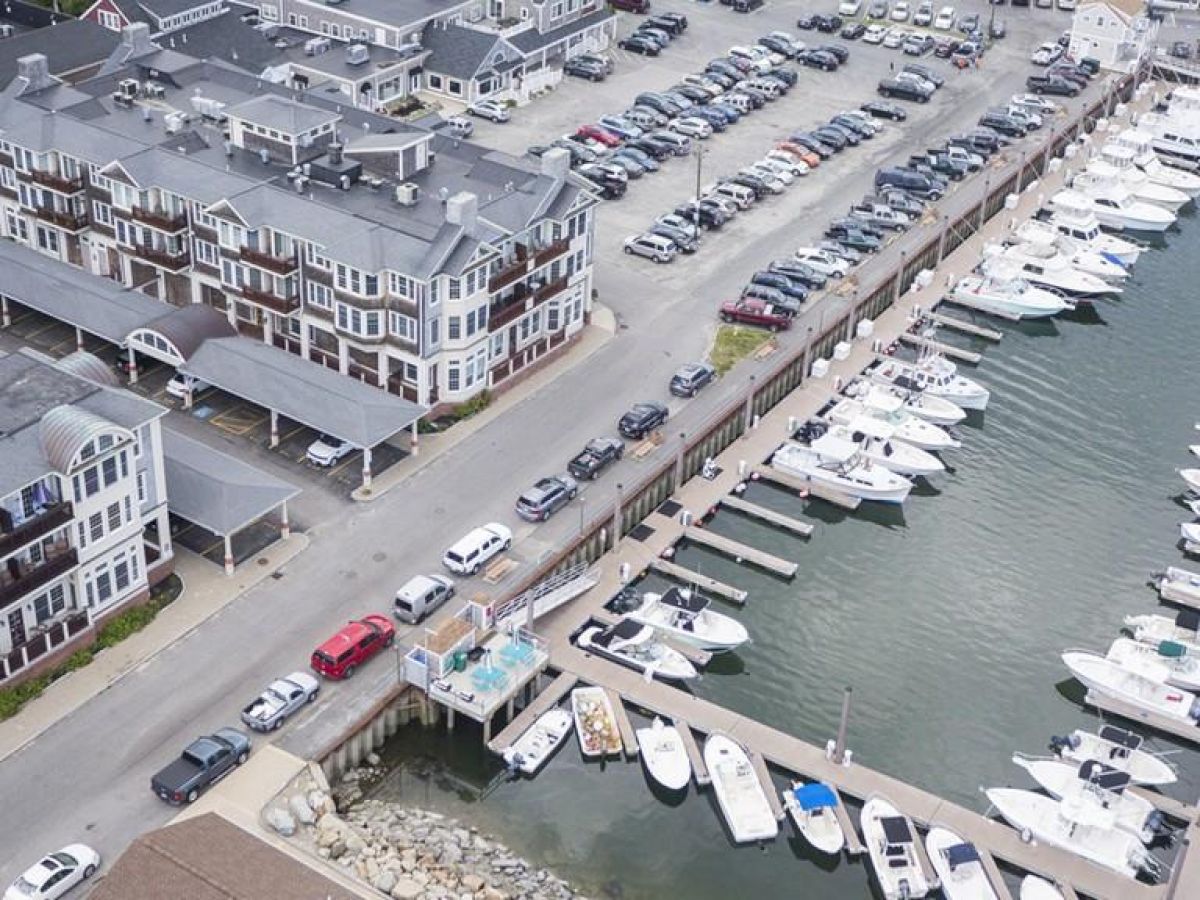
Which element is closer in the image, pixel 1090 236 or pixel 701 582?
pixel 701 582

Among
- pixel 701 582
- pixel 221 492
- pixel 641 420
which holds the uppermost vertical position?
pixel 221 492

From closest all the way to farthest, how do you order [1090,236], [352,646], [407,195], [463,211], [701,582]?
1. [352,646]
2. [701,582]
3. [463,211]
4. [407,195]
5. [1090,236]

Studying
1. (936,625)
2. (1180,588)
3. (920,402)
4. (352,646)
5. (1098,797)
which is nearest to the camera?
(1098,797)

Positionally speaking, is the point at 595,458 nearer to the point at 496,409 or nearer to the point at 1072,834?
the point at 496,409

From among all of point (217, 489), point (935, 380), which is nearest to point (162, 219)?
point (217, 489)

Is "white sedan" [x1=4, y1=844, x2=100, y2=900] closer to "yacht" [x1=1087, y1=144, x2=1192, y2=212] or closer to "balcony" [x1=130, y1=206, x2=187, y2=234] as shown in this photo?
"balcony" [x1=130, y1=206, x2=187, y2=234]

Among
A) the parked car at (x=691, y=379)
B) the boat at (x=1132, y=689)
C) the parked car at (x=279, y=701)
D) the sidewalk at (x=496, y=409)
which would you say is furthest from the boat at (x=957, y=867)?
the parked car at (x=691, y=379)

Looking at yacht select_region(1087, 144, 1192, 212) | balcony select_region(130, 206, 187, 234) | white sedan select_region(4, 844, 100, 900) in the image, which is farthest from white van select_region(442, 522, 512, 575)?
yacht select_region(1087, 144, 1192, 212)

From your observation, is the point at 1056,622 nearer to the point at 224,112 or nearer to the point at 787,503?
the point at 787,503
